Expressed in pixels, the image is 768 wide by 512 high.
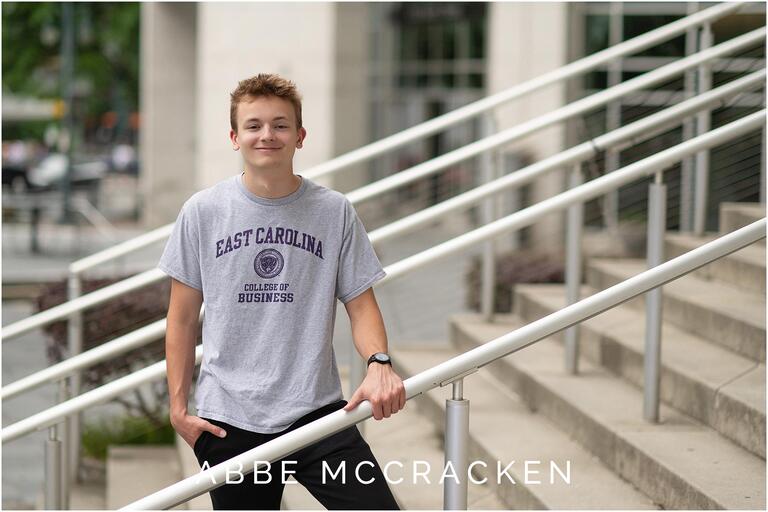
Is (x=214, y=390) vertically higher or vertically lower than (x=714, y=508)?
higher

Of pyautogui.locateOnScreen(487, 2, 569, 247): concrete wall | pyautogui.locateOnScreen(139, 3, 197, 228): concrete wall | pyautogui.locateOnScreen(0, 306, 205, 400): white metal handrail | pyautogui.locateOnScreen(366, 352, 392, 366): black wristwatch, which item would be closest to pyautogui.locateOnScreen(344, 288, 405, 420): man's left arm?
pyautogui.locateOnScreen(366, 352, 392, 366): black wristwatch

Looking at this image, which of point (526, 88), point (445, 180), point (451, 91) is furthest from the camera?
point (451, 91)

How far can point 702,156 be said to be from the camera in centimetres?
633

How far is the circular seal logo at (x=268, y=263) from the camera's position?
2.88m

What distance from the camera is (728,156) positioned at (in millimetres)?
7637

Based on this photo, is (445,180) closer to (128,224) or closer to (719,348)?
(128,224)

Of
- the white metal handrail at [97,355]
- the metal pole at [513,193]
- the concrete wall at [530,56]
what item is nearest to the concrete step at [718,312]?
the white metal handrail at [97,355]

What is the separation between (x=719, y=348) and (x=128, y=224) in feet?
70.3

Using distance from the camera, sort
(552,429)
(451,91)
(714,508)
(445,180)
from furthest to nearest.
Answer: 1. (451,91)
2. (445,180)
3. (552,429)
4. (714,508)

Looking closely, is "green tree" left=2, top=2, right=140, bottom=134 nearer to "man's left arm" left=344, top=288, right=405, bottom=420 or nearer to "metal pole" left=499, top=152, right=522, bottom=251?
"metal pole" left=499, top=152, right=522, bottom=251

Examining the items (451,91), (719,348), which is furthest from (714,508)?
(451,91)

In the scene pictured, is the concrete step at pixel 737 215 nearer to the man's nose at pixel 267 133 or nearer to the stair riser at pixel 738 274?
the stair riser at pixel 738 274

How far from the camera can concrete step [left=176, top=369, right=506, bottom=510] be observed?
4359mm
